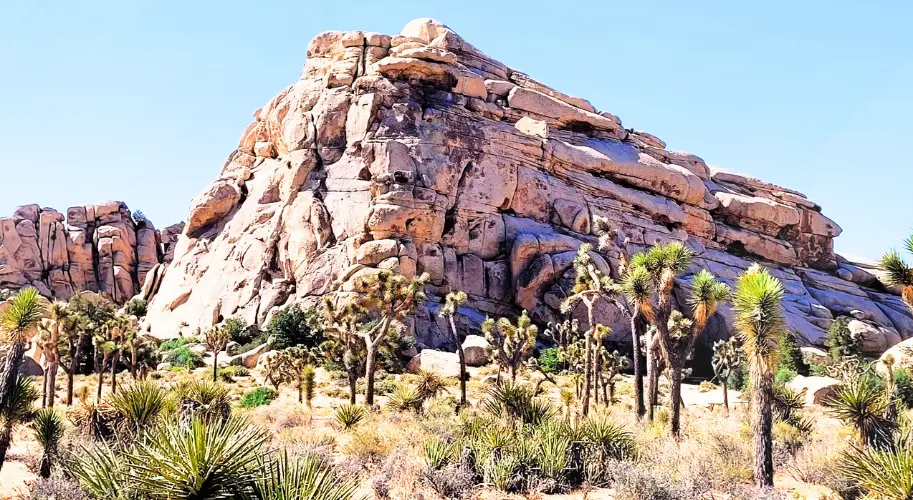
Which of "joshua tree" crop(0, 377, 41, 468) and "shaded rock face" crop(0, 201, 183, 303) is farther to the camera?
"shaded rock face" crop(0, 201, 183, 303)

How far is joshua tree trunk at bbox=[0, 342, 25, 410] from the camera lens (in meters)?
11.7

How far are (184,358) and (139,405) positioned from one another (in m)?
28.5

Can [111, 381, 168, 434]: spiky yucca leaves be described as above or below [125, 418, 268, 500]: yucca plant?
below

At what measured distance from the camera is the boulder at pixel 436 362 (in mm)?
35250

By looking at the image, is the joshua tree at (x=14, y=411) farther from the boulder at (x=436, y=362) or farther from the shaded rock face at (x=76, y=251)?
the shaded rock face at (x=76, y=251)

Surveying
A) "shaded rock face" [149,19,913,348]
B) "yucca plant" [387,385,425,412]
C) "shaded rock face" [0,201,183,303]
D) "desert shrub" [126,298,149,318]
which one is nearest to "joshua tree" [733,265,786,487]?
"yucca plant" [387,385,425,412]

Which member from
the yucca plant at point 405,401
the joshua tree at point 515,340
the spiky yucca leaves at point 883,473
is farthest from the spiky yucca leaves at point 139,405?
the joshua tree at point 515,340

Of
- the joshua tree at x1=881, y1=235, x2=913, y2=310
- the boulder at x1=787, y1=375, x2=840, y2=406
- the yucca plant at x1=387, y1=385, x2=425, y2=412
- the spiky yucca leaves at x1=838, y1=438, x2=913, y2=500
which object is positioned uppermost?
the joshua tree at x1=881, y1=235, x2=913, y2=310

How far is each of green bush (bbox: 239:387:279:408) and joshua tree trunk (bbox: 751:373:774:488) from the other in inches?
789

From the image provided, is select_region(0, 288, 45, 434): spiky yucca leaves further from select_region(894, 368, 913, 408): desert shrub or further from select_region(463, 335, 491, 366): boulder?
select_region(894, 368, 913, 408): desert shrub

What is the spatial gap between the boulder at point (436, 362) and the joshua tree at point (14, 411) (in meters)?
24.0

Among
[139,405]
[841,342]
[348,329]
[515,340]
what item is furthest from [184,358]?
[841,342]

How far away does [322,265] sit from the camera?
1713 inches

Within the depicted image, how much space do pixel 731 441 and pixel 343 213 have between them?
34.5 m
